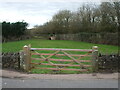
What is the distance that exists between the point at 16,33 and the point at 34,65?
34660mm

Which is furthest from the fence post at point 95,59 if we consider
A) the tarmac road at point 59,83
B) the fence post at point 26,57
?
the fence post at point 26,57

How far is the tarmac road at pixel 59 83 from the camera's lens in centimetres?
546

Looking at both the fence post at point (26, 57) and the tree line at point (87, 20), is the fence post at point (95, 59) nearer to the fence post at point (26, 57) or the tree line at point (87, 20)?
the fence post at point (26, 57)

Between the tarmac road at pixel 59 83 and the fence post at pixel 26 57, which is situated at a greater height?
the fence post at pixel 26 57

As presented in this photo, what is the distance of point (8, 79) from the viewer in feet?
20.7

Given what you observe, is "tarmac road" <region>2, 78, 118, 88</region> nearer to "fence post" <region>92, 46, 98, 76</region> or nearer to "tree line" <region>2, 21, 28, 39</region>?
"fence post" <region>92, 46, 98, 76</region>

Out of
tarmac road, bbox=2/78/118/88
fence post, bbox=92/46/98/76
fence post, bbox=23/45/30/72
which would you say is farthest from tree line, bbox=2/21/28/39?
tarmac road, bbox=2/78/118/88

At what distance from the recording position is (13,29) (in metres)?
39.6

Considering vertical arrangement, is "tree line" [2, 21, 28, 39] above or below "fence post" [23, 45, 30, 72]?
above

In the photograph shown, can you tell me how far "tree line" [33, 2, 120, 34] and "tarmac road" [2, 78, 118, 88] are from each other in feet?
74.8

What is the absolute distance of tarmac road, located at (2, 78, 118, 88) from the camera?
5.46 meters

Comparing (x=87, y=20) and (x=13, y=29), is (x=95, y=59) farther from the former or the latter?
(x=13, y=29)

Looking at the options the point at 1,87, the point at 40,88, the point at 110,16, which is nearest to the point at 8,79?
the point at 1,87

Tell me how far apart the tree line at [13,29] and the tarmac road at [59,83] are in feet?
105
